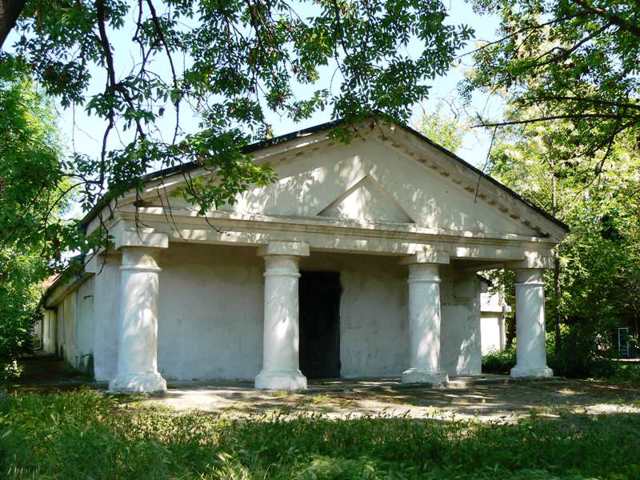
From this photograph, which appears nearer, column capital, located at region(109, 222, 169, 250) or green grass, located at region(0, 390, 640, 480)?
green grass, located at region(0, 390, 640, 480)

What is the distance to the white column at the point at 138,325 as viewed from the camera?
1242 centimetres

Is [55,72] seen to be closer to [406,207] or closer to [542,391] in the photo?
[406,207]

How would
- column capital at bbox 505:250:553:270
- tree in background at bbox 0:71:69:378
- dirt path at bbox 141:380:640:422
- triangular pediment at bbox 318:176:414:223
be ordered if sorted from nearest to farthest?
1. tree in background at bbox 0:71:69:378
2. dirt path at bbox 141:380:640:422
3. triangular pediment at bbox 318:176:414:223
4. column capital at bbox 505:250:553:270

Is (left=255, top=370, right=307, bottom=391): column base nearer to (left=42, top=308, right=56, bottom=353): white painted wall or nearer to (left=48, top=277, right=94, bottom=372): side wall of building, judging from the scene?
(left=48, top=277, right=94, bottom=372): side wall of building

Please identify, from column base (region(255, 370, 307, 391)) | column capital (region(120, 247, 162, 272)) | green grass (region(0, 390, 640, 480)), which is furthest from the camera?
column base (region(255, 370, 307, 391))

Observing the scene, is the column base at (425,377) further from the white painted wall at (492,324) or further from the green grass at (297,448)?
the white painted wall at (492,324)

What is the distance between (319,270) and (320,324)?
4.84ft

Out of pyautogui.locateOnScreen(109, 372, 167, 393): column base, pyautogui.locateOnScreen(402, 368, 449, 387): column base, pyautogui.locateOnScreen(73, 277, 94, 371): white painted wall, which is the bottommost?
pyautogui.locateOnScreen(402, 368, 449, 387): column base

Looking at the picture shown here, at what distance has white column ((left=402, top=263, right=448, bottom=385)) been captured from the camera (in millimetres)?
14887

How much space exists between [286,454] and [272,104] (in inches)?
253

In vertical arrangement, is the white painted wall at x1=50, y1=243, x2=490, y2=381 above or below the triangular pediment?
below

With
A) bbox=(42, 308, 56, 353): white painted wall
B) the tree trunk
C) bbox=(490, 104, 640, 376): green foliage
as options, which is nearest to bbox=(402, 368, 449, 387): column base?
bbox=(490, 104, 640, 376): green foliage

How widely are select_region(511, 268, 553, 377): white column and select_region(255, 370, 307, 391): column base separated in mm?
5990

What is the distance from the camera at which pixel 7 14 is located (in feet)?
17.7
